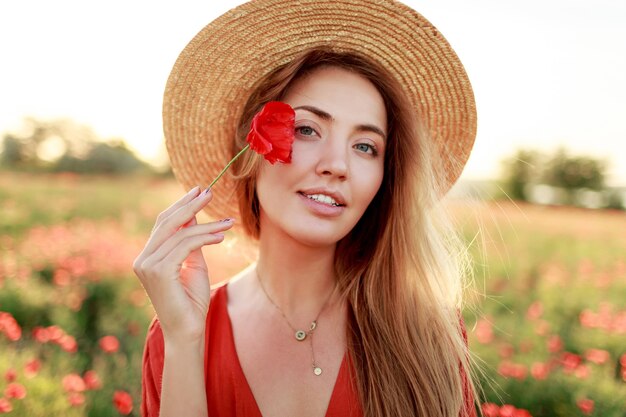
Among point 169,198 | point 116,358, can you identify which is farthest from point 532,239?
point 116,358

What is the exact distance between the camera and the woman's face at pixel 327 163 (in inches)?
93.9

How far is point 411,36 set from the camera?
2670 mm

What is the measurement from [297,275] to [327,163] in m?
0.64

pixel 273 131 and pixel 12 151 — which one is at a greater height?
pixel 273 131

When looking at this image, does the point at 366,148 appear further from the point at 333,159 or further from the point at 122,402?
the point at 122,402

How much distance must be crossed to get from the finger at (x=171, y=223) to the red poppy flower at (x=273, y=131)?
30 cm

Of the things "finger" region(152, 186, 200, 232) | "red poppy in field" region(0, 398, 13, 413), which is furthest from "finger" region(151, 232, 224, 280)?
"red poppy in field" region(0, 398, 13, 413)

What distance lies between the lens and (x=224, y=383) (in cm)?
258

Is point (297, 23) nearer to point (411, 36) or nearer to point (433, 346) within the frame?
point (411, 36)

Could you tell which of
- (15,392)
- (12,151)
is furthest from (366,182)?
(12,151)

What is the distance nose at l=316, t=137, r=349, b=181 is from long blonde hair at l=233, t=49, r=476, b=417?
1.25 feet

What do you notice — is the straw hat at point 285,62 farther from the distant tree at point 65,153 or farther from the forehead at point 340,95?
the distant tree at point 65,153

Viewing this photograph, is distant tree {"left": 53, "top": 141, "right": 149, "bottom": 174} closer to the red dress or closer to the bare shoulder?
the bare shoulder

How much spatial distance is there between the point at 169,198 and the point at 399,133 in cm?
811
